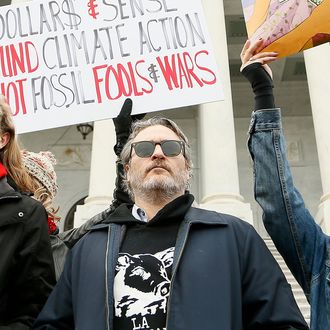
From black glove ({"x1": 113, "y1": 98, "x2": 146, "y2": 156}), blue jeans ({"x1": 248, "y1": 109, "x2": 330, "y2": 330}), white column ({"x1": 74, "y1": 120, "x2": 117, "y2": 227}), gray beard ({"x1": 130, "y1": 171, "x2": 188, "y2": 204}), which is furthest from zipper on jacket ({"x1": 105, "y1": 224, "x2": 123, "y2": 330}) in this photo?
white column ({"x1": 74, "y1": 120, "x2": 117, "y2": 227})

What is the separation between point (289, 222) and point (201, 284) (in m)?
0.59

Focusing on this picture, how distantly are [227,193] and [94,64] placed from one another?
12.0 meters

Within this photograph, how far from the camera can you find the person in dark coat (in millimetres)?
2635

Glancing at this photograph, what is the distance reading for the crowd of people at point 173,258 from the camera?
2441mm

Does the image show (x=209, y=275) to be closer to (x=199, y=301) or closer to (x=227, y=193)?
(x=199, y=301)

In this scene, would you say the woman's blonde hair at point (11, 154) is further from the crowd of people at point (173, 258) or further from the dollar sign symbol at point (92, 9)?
the dollar sign symbol at point (92, 9)

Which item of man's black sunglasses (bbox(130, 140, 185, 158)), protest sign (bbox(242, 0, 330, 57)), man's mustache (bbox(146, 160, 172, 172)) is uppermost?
protest sign (bbox(242, 0, 330, 57))

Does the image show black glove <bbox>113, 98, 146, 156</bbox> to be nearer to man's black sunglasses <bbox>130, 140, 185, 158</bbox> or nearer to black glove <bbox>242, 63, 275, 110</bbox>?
man's black sunglasses <bbox>130, 140, 185, 158</bbox>

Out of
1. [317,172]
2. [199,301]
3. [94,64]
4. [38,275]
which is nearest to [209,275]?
[199,301]

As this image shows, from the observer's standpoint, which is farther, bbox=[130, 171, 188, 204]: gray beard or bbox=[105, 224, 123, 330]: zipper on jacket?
bbox=[130, 171, 188, 204]: gray beard

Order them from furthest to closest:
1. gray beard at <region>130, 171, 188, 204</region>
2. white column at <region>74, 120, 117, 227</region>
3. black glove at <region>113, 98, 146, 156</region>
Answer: white column at <region>74, 120, 117, 227</region> < black glove at <region>113, 98, 146, 156</region> < gray beard at <region>130, 171, 188, 204</region>

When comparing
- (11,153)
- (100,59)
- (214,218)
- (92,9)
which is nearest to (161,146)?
(214,218)

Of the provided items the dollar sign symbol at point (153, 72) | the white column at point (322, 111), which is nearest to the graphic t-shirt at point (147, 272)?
the dollar sign symbol at point (153, 72)

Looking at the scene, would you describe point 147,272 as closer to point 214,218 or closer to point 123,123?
point 214,218
